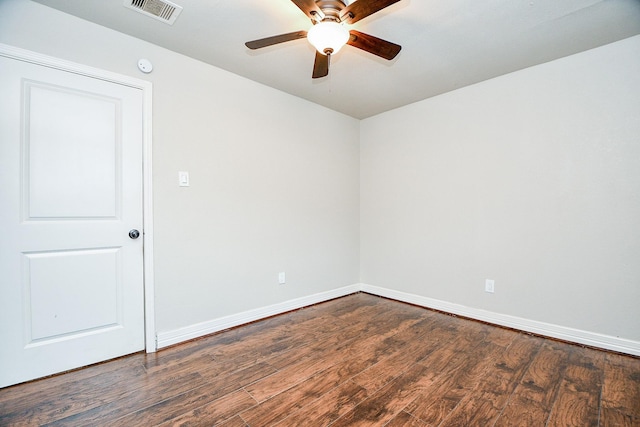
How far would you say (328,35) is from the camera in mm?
1591

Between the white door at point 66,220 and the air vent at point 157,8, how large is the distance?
56 centimetres

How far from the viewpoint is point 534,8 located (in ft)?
5.91

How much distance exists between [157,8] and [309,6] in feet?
3.52

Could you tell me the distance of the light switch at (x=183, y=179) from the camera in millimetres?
2379

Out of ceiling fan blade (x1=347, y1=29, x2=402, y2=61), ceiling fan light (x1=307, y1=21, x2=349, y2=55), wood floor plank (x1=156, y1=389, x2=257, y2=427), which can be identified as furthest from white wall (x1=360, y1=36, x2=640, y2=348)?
wood floor plank (x1=156, y1=389, x2=257, y2=427)

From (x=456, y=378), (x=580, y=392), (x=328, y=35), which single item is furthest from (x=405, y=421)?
(x=328, y=35)

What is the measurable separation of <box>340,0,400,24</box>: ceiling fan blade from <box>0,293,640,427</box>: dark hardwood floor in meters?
2.13

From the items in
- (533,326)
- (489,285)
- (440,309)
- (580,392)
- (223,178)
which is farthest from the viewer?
(440,309)

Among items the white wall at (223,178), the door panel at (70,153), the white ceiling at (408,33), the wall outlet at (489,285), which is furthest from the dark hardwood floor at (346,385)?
the white ceiling at (408,33)

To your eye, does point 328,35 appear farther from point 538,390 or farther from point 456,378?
point 538,390

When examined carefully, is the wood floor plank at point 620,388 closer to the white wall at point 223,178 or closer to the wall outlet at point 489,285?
the wall outlet at point 489,285

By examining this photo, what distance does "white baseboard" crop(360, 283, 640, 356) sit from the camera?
7.11 feet

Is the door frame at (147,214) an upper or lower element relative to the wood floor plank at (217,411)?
upper

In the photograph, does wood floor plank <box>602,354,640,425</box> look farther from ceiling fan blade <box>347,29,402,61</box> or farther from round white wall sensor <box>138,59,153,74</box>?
round white wall sensor <box>138,59,153,74</box>
